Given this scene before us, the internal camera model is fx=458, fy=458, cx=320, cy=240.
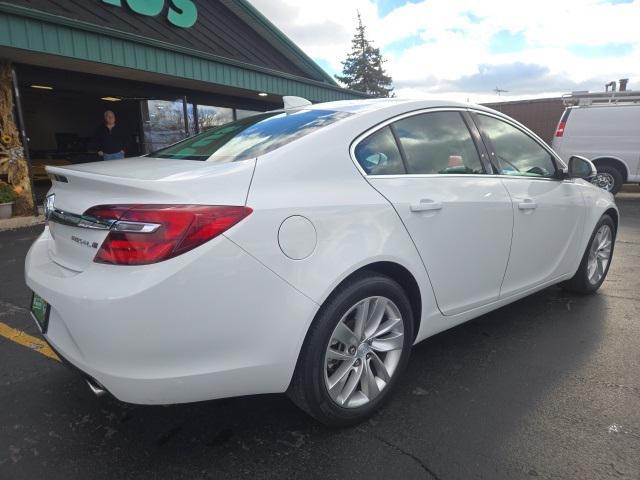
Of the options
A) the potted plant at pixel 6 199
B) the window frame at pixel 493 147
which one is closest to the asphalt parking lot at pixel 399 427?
the window frame at pixel 493 147

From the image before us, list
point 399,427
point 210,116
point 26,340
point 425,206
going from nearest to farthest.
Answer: point 399,427 → point 425,206 → point 26,340 → point 210,116

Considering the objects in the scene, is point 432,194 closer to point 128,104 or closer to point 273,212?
point 273,212

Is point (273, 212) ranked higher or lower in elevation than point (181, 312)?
higher

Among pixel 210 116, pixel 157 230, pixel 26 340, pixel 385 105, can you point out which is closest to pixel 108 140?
pixel 210 116

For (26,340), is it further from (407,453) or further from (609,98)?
(609,98)

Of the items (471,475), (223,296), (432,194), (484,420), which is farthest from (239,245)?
(484,420)

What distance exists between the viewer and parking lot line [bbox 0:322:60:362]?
2.96 metres

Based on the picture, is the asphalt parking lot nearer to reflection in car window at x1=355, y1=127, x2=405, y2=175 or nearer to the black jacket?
reflection in car window at x1=355, y1=127, x2=405, y2=175

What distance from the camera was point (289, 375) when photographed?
1892 millimetres

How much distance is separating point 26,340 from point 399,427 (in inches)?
101

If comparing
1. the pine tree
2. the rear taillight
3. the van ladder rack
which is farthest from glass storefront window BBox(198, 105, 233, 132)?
the pine tree

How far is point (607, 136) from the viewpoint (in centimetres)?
1072

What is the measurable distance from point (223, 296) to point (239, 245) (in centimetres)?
20

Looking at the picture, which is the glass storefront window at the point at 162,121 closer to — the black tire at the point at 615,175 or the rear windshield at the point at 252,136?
the rear windshield at the point at 252,136
